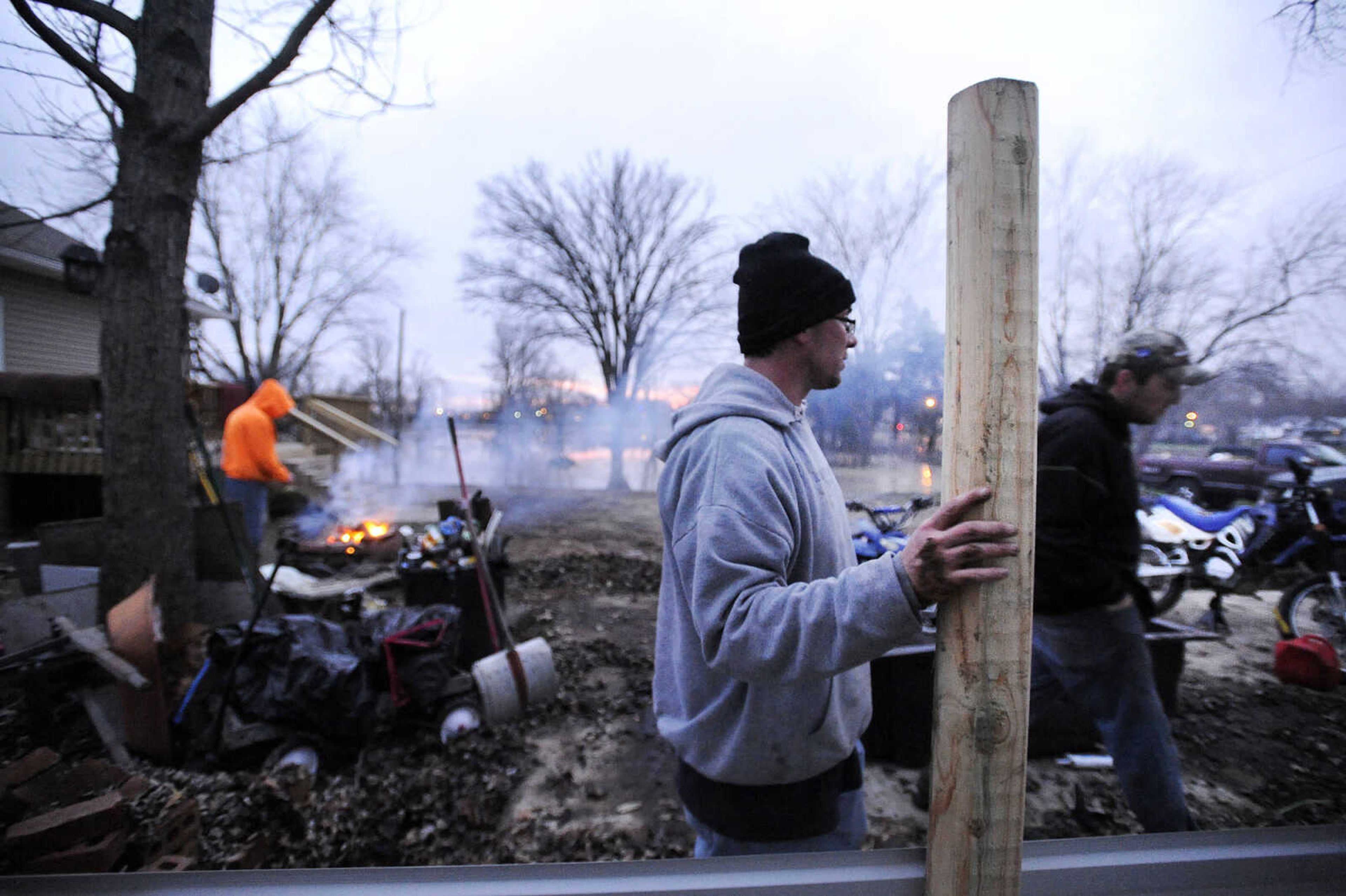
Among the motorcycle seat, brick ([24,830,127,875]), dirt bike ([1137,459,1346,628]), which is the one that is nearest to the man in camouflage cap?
dirt bike ([1137,459,1346,628])

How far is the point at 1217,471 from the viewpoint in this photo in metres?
10.9

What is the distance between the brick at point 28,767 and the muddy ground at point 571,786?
0.15 ft

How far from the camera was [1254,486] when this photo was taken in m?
10.3

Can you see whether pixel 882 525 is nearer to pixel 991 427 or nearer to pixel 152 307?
pixel 991 427

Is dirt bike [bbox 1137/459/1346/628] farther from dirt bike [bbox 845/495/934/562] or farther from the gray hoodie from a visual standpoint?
the gray hoodie

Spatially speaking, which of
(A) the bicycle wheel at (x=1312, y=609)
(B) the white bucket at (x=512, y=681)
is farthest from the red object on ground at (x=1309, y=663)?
(B) the white bucket at (x=512, y=681)

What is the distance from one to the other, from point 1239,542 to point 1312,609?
3.63 feet

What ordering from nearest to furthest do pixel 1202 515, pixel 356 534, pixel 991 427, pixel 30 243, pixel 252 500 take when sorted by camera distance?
pixel 991 427, pixel 30 243, pixel 1202 515, pixel 252 500, pixel 356 534

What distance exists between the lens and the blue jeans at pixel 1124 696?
2.30 metres

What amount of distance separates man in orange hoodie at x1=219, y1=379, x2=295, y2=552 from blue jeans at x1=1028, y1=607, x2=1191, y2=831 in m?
6.69

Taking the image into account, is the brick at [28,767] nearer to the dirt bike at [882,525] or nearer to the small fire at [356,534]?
the dirt bike at [882,525]

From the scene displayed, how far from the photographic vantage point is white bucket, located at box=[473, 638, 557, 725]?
3.77 m

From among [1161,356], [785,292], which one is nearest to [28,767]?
[785,292]

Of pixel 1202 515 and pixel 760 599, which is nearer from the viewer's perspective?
pixel 760 599
